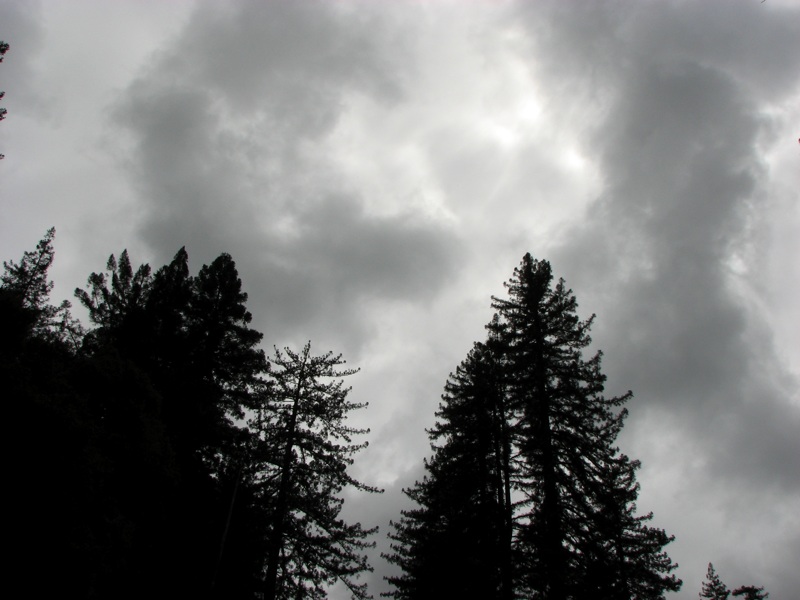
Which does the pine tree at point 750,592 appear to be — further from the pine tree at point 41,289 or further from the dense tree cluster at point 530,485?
the pine tree at point 41,289

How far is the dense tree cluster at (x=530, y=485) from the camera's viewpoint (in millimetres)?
16594

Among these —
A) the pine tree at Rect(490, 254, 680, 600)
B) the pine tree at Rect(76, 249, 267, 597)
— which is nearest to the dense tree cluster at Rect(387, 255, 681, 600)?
the pine tree at Rect(490, 254, 680, 600)

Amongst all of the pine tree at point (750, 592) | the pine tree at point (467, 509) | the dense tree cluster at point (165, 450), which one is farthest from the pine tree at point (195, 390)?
the pine tree at point (750, 592)

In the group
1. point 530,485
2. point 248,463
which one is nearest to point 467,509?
point 530,485

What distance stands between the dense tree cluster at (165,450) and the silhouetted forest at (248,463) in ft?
0.19

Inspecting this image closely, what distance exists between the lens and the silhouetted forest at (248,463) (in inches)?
580

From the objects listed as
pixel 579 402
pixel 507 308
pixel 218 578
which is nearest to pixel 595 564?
pixel 579 402

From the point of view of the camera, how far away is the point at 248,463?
20.7m

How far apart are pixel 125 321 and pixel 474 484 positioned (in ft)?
55.7

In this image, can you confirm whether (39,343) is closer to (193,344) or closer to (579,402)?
(193,344)

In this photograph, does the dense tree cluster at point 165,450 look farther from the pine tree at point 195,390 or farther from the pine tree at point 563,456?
the pine tree at point 563,456

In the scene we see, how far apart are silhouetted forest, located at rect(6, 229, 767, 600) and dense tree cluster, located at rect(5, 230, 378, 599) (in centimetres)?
6

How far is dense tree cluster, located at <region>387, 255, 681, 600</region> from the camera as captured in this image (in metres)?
16.6

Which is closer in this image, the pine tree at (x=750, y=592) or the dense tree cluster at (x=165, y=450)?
the dense tree cluster at (x=165, y=450)
